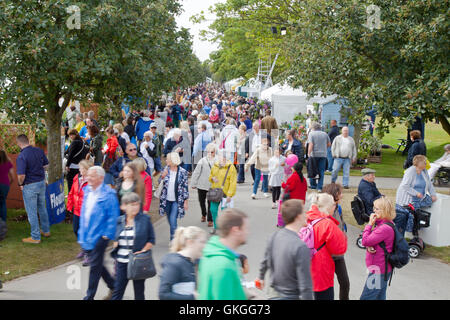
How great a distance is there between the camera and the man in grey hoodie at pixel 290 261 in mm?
Answer: 4332

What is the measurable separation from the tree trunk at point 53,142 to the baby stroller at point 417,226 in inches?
260

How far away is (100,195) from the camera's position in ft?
20.3

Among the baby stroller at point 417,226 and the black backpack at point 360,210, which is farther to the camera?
the baby stroller at point 417,226

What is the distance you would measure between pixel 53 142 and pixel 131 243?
5.33m

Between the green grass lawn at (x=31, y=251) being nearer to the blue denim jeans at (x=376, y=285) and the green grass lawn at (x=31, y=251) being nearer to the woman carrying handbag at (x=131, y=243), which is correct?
the woman carrying handbag at (x=131, y=243)

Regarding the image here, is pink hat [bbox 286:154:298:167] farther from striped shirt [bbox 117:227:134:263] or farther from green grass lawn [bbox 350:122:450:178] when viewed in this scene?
green grass lawn [bbox 350:122:450:178]

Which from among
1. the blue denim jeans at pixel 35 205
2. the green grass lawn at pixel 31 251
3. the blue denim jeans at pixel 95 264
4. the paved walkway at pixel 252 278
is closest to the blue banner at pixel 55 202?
the green grass lawn at pixel 31 251

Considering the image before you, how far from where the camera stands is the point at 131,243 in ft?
18.1

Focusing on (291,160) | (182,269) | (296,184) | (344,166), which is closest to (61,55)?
(296,184)

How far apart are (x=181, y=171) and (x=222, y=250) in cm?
480

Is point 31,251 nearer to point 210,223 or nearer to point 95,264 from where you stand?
point 95,264

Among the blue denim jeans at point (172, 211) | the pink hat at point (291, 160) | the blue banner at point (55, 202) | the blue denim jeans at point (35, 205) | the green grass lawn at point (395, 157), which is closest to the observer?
the blue denim jeans at point (35, 205)

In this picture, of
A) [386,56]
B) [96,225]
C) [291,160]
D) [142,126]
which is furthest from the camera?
[142,126]

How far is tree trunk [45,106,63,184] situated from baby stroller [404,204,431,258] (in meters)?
6.60
